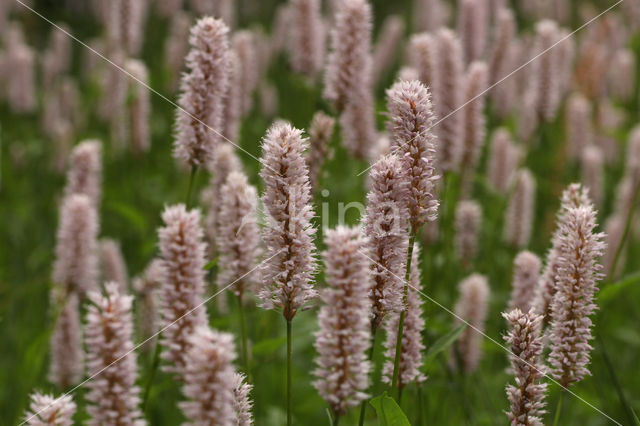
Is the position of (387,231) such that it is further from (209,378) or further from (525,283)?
(525,283)

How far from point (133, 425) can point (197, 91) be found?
1.58 metres

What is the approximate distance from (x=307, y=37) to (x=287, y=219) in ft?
9.90

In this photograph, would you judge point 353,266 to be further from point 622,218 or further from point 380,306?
point 622,218

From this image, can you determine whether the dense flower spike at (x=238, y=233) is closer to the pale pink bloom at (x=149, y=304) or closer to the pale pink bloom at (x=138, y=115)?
the pale pink bloom at (x=149, y=304)

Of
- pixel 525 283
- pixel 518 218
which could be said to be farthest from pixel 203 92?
pixel 518 218

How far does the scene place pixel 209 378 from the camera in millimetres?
1539

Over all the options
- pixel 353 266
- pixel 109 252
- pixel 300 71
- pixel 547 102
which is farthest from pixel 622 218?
pixel 353 266

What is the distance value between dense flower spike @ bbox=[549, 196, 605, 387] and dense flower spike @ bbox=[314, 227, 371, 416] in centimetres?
72

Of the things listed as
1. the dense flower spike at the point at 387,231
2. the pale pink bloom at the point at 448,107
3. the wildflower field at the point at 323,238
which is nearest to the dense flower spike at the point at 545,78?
the wildflower field at the point at 323,238

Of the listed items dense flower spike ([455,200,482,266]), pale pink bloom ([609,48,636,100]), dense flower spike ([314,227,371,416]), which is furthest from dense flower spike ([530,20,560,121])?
pale pink bloom ([609,48,636,100])

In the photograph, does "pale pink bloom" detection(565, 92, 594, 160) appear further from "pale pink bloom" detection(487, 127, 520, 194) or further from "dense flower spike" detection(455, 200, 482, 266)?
"dense flower spike" detection(455, 200, 482, 266)

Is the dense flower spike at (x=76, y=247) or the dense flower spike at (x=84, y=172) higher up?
the dense flower spike at (x=84, y=172)

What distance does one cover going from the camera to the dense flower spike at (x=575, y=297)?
2184 millimetres

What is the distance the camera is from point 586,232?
7.17 ft
